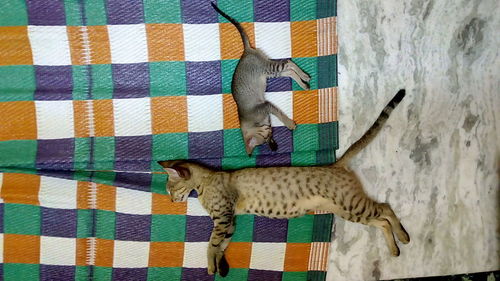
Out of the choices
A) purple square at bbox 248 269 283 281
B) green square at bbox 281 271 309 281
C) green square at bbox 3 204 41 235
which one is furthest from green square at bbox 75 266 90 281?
green square at bbox 281 271 309 281

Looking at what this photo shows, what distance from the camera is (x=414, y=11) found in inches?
70.1

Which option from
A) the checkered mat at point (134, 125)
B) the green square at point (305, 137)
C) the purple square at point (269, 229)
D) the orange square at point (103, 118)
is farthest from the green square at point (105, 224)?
the green square at point (305, 137)

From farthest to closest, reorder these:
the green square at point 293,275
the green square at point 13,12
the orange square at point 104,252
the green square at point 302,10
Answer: the green square at point 293,275, the orange square at point 104,252, the green square at point 302,10, the green square at point 13,12

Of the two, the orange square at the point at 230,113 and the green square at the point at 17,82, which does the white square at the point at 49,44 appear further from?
the orange square at the point at 230,113

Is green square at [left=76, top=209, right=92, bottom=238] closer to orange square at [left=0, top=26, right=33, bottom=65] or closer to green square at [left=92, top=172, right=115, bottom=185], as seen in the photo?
green square at [left=92, top=172, right=115, bottom=185]

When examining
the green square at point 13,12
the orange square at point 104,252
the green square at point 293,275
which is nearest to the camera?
the green square at point 13,12

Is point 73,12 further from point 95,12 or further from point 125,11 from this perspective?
point 125,11

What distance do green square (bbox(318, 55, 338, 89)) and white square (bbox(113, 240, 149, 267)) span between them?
3.08 ft

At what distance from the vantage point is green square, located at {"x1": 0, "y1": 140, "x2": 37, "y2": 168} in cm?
169

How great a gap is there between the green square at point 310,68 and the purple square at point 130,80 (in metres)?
0.56

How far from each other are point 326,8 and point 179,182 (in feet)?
2.78

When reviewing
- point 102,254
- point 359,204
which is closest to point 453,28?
point 359,204

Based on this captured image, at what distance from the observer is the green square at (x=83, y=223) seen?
177 centimetres

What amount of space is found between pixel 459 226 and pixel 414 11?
3.01 feet
